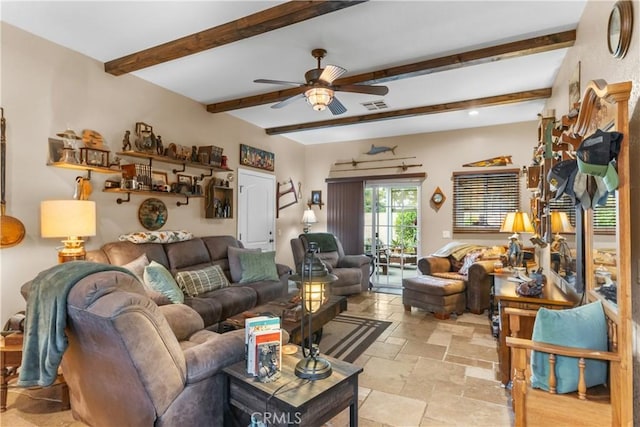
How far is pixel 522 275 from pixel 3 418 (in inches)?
172

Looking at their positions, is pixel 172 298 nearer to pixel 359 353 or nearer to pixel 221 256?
pixel 221 256

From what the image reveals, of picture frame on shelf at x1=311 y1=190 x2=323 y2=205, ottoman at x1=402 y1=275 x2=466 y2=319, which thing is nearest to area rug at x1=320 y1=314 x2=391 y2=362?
ottoman at x1=402 y1=275 x2=466 y2=319

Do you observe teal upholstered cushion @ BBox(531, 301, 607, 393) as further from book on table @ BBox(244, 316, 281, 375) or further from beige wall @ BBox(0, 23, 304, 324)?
beige wall @ BBox(0, 23, 304, 324)

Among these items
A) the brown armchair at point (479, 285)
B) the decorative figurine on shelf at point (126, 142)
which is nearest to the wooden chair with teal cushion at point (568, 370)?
the brown armchair at point (479, 285)

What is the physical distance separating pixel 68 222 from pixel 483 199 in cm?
563

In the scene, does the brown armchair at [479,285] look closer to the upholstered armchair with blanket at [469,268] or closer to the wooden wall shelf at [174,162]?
the upholstered armchair with blanket at [469,268]

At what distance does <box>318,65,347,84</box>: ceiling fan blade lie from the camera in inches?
104

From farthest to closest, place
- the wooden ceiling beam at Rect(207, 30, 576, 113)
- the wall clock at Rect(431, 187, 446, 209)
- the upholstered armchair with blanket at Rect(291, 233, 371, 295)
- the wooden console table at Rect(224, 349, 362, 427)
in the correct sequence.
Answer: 1. the wall clock at Rect(431, 187, 446, 209)
2. the upholstered armchair with blanket at Rect(291, 233, 371, 295)
3. the wooden ceiling beam at Rect(207, 30, 576, 113)
4. the wooden console table at Rect(224, 349, 362, 427)

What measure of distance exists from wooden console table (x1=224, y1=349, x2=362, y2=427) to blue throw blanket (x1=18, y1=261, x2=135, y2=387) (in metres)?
0.78

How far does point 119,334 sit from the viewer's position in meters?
1.38

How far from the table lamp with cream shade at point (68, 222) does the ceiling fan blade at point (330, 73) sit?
2280 mm

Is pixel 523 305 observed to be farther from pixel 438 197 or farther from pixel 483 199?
pixel 438 197

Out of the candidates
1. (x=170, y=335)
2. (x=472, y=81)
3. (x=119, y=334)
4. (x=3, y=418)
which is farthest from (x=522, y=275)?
(x=3, y=418)

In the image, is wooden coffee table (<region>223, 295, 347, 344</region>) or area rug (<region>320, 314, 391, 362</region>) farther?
area rug (<region>320, 314, 391, 362</region>)
